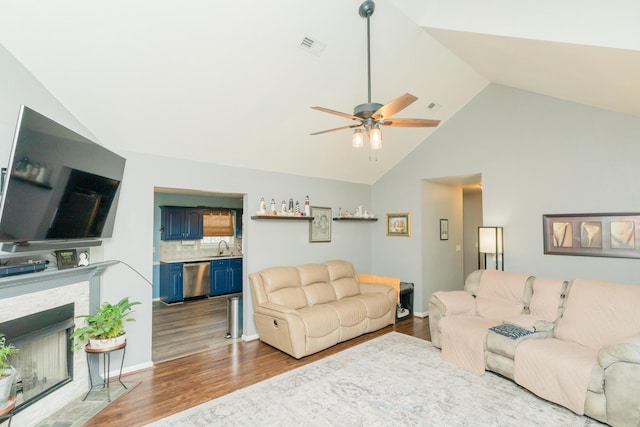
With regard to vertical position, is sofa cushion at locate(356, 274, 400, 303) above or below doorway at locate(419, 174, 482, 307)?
below

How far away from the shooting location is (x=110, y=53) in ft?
8.29

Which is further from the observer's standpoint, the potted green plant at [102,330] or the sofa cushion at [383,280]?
the sofa cushion at [383,280]

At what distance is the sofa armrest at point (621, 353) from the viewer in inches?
94.1

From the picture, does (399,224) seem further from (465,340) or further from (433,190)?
(465,340)

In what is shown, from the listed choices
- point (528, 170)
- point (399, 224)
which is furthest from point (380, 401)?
point (528, 170)

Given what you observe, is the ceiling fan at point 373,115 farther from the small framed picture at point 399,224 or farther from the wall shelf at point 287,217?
the small framed picture at point 399,224

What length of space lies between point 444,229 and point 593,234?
238 centimetres

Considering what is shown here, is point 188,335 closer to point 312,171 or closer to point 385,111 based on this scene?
point 312,171

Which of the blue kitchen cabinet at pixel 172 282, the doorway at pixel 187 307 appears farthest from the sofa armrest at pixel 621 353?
the blue kitchen cabinet at pixel 172 282

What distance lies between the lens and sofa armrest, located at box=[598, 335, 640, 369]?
94.1 inches

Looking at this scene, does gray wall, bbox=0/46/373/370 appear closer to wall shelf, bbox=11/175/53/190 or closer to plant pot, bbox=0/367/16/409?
wall shelf, bbox=11/175/53/190

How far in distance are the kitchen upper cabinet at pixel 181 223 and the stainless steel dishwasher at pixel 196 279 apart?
645 mm

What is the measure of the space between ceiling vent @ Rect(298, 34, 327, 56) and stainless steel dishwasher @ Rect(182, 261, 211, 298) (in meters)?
5.06

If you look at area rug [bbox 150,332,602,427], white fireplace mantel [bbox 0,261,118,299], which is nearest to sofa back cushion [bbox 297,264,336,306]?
area rug [bbox 150,332,602,427]
